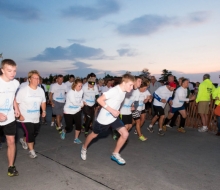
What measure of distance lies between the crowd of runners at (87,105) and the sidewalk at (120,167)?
0.91 feet

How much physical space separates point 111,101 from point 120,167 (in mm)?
1332

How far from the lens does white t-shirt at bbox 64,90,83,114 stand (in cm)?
641

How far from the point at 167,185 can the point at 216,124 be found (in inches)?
215

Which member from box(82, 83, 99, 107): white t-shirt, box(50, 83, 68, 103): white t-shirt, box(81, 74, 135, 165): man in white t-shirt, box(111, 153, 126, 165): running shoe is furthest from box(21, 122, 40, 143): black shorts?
box(50, 83, 68, 103): white t-shirt

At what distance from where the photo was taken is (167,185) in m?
3.89

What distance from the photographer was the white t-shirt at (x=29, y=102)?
15.7ft

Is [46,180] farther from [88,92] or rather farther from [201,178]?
[88,92]

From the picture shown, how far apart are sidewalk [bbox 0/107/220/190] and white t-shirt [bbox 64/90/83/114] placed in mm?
907

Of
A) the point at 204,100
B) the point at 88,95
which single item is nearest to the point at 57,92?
the point at 88,95

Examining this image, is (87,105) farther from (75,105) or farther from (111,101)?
(111,101)

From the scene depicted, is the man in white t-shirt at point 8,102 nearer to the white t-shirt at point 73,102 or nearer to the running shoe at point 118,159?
the running shoe at point 118,159

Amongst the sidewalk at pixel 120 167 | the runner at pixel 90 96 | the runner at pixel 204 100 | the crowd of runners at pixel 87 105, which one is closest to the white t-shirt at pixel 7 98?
the crowd of runners at pixel 87 105

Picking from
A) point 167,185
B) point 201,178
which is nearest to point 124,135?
point 167,185

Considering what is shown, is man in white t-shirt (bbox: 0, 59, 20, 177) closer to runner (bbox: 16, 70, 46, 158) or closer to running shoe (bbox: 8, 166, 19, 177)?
running shoe (bbox: 8, 166, 19, 177)
